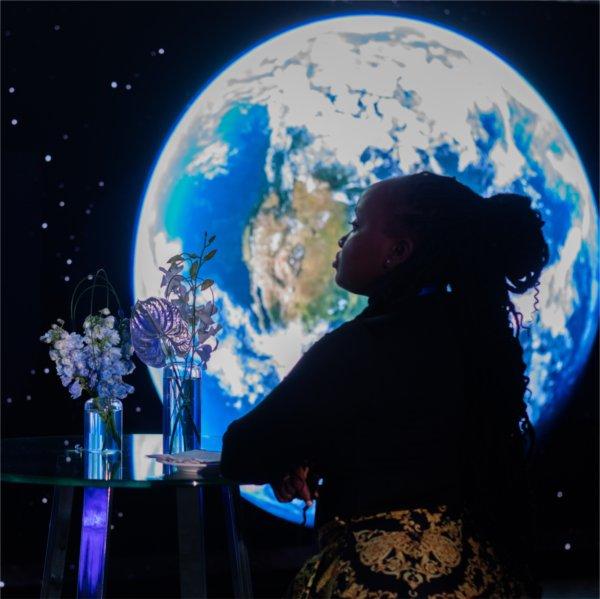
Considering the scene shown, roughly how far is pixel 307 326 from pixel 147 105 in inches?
41.1

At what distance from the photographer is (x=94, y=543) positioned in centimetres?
193

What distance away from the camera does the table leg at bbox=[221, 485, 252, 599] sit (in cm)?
212

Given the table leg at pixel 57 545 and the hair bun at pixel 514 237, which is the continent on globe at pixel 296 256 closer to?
the table leg at pixel 57 545

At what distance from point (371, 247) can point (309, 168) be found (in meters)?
1.94

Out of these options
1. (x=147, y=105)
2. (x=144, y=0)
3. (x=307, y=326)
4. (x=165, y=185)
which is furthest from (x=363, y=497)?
(x=144, y=0)

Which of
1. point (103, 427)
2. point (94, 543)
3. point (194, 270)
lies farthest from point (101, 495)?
point (194, 270)

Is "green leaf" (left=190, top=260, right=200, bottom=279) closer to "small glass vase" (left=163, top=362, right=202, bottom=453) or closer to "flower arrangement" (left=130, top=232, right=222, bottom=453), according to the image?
"flower arrangement" (left=130, top=232, right=222, bottom=453)

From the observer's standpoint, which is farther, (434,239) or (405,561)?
(434,239)

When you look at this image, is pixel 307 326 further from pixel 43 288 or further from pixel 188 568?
pixel 188 568

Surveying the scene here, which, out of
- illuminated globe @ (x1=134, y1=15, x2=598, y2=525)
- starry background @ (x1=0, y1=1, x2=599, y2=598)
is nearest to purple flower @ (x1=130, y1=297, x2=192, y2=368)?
illuminated globe @ (x1=134, y1=15, x2=598, y2=525)

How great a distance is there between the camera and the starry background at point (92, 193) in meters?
3.37

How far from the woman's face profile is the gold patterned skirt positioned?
0.38 meters

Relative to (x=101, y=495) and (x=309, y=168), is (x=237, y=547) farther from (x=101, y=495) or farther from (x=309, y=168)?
(x=309, y=168)

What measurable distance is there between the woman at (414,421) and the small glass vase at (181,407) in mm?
640
